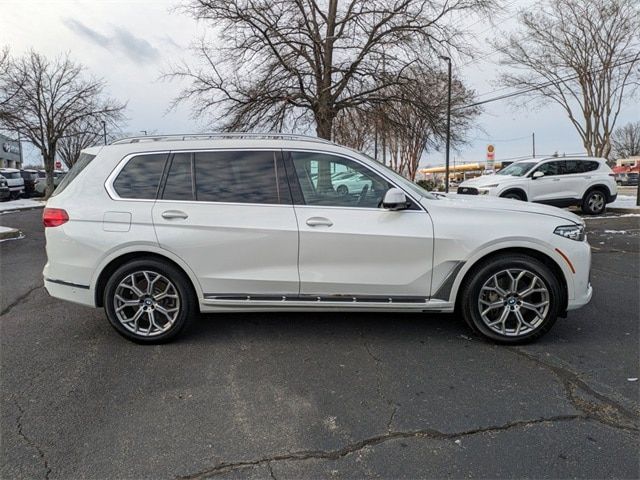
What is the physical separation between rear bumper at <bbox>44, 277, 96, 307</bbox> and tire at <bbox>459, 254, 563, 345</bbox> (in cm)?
325

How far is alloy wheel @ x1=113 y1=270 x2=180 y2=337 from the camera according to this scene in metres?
3.79

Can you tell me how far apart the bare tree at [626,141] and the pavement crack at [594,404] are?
86.5 meters

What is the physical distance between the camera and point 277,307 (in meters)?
3.81

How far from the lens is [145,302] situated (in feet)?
12.5

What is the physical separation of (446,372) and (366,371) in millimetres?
603

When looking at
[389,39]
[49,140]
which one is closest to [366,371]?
[389,39]

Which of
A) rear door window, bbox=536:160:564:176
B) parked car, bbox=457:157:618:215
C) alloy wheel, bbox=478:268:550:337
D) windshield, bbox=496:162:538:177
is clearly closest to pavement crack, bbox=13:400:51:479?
alloy wheel, bbox=478:268:550:337

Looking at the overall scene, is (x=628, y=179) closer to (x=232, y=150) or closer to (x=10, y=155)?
(x=232, y=150)

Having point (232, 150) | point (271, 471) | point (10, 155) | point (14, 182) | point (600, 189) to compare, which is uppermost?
point (10, 155)

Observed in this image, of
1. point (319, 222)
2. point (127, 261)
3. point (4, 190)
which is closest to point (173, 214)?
point (127, 261)

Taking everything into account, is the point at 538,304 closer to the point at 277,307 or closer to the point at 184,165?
the point at 277,307

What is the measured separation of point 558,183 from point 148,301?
12.4m

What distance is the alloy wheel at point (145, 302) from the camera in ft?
12.4

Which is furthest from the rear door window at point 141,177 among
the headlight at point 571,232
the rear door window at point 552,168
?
the rear door window at point 552,168
